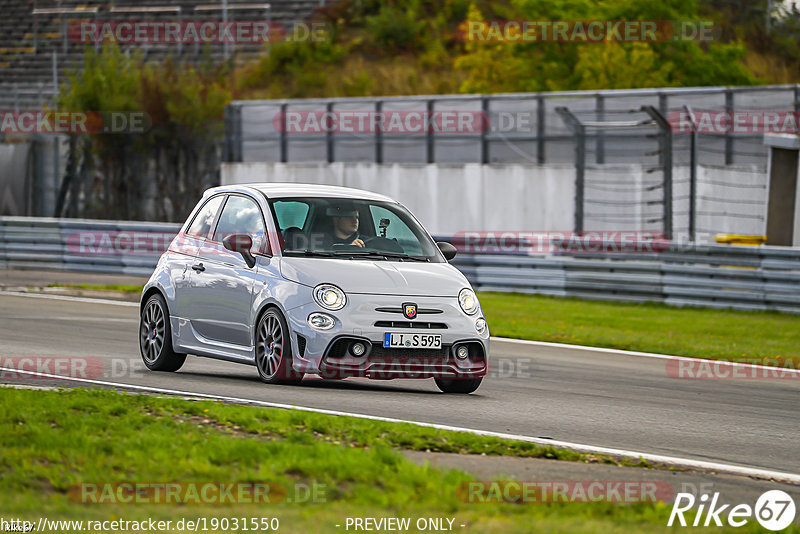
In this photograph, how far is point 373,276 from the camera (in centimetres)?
1049

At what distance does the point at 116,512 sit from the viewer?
6012 millimetres

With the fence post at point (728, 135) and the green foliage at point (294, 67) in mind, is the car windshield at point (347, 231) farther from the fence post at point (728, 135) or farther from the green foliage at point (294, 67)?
the green foliage at point (294, 67)

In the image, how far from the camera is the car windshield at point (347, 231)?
36.0ft

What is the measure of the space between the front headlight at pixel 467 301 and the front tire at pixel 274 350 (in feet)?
4.54

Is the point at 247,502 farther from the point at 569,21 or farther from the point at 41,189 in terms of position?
the point at 569,21

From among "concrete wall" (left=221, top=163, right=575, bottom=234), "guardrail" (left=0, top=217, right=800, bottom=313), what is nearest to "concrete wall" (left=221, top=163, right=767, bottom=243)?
"concrete wall" (left=221, top=163, right=575, bottom=234)

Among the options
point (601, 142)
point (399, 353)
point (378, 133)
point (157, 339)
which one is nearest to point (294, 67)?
point (378, 133)

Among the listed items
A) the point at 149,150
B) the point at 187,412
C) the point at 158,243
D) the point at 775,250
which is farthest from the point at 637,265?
the point at 149,150

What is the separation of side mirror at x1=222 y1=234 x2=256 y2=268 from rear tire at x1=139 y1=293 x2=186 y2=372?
1257 millimetres

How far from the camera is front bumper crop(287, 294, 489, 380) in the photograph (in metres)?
10.2

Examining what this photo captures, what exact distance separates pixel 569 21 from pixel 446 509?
3912cm

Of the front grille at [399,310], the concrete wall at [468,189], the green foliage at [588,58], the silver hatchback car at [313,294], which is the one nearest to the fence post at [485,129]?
the concrete wall at [468,189]

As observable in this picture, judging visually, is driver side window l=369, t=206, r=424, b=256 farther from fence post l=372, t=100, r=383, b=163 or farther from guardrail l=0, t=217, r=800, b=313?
fence post l=372, t=100, r=383, b=163

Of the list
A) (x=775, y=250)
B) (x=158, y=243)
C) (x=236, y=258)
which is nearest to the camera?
(x=236, y=258)
